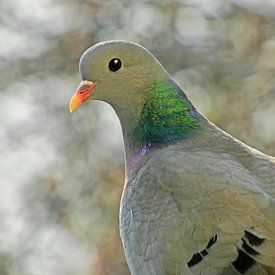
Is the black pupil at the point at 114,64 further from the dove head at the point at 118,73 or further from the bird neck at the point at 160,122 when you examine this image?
the bird neck at the point at 160,122

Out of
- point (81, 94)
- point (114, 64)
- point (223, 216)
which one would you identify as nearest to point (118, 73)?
point (114, 64)

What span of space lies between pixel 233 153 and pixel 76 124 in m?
5.39

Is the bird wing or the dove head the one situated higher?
the dove head

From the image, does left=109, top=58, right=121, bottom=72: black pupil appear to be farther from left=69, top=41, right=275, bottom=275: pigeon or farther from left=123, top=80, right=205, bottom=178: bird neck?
left=123, top=80, right=205, bottom=178: bird neck

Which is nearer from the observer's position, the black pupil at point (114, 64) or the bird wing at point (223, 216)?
the bird wing at point (223, 216)

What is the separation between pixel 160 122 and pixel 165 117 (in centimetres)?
4

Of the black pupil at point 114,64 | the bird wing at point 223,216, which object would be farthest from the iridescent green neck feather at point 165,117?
the bird wing at point 223,216

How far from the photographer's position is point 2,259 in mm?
9688

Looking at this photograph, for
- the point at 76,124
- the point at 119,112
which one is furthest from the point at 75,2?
the point at 119,112

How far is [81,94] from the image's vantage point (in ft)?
17.2

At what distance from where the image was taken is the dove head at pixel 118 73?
17.2 ft

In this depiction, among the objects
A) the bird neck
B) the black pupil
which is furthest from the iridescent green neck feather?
the black pupil

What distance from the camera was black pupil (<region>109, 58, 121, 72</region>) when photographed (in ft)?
17.3

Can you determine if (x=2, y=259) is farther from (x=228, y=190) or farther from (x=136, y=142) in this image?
(x=228, y=190)
